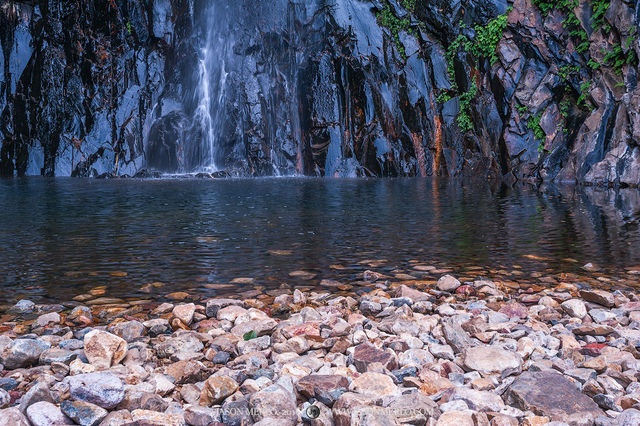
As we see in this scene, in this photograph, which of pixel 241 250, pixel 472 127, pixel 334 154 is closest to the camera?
pixel 241 250

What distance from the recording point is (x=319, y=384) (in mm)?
3029

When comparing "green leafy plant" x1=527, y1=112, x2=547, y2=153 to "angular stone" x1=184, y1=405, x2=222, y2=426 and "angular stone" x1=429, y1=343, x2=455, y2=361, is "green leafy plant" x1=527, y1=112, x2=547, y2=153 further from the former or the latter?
"angular stone" x1=184, y1=405, x2=222, y2=426

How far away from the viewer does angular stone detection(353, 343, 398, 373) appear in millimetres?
3396

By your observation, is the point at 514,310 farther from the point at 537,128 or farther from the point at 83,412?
the point at 537,128

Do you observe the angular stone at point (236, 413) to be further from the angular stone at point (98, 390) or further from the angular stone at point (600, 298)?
the angular stone at point (600, 298)

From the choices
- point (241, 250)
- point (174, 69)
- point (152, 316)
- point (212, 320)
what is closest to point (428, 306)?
point (212, 320)

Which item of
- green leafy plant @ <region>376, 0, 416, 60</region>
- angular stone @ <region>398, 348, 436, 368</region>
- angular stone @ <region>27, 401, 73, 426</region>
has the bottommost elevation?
angular stone @ <region>398, 348, 436, 368</region>

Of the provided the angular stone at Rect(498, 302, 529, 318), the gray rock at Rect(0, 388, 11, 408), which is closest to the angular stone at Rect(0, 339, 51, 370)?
the gray rock at Rect(0, 388, 11, 408)

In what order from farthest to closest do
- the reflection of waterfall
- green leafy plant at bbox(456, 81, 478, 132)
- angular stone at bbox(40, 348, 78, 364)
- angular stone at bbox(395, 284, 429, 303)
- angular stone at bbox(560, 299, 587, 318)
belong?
the reflection of waterfall
green leafy plant at bbox(456, 81, 478, 132)
angular stone at bbox(395, 284, 429, 303)
angular stone at bbox(560, 299, 587, 318)
angular stone at bbox(40, 348, 78, 364)

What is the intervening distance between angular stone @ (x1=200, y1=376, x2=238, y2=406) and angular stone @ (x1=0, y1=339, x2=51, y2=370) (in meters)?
1.49

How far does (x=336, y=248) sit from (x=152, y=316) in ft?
13.1

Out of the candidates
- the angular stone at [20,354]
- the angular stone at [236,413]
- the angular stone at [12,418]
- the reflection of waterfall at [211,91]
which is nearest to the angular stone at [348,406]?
the angular stone at [236,413]

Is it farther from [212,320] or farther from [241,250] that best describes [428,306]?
[241,250]

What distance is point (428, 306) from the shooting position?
4.93 meters
